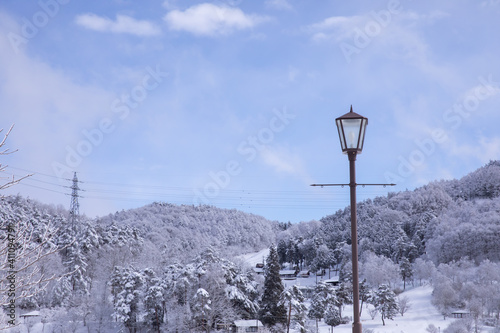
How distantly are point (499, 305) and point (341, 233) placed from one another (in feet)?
186

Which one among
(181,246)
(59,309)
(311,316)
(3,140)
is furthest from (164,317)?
(181,246)

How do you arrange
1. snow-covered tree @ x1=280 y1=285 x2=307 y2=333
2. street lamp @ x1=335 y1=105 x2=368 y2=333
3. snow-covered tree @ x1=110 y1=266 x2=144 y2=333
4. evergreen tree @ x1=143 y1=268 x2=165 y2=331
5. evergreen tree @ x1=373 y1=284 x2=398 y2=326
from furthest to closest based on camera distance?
evergreen tree @ x1=373 y1=284 x2=398 y2=326 < evergreen tree @ x1=143 y1=268 x2=165 y2=331 < snow-covered tree @ x1=110 y1=266 x2=144 y2=333 < snow-covered tree @ x1=280 y1=285 x2=307 y2=333 < street lamp @ x1=335 y1=105 x2=368 y2=333

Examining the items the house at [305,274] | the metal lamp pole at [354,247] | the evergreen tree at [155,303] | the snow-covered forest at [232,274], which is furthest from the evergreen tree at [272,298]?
the house at [305,274]

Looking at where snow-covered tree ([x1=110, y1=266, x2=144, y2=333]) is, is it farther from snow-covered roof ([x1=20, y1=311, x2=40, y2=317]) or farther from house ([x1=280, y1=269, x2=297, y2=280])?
house ([x1=280, y1=269, x2=297, y2=280])

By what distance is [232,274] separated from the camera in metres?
45.2

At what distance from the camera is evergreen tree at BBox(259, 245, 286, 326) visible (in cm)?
3791

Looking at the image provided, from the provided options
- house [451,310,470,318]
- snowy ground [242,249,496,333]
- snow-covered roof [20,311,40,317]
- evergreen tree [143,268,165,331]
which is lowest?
snowy ground [242,249,496,333]

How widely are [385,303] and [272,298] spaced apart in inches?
828

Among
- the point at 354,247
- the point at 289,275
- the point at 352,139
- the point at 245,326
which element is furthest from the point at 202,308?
the point at 289,275

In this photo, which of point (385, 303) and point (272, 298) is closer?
point (272, 298)

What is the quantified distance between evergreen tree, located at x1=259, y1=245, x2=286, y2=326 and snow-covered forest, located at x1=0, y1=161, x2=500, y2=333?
9cm

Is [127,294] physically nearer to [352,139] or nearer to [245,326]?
[245,326]

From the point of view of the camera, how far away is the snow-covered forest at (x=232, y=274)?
38.1 meters

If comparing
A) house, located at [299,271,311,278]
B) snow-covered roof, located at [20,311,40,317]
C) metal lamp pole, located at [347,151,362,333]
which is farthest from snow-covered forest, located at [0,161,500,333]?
metal lamp pole, located at [347,151,362,333]
